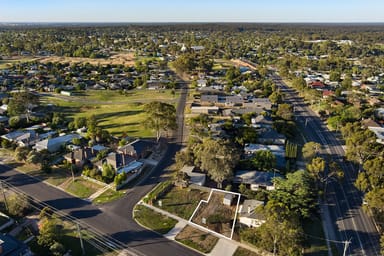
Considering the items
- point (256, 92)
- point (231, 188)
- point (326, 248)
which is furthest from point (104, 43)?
point (326, 248)

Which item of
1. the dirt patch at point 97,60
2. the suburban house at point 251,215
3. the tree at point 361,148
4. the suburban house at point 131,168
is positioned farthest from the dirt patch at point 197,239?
the dirt patch at point 97,60

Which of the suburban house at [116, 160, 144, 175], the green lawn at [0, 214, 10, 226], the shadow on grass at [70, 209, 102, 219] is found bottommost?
the shadow on grass at [70, 209, 102, 219]

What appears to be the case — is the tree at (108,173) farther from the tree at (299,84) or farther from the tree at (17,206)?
the tree at (299,84)

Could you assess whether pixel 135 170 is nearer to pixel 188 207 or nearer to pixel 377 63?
pixel 188 207

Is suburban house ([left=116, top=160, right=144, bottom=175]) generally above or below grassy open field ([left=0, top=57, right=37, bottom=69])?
below

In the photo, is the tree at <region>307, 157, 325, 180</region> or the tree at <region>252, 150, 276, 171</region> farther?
the tree at <region>252, 150, 276, 171</region>

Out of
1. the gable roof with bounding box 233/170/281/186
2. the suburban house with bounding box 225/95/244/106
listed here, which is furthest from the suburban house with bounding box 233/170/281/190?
the suburban house with bounding box 225/95/244/106

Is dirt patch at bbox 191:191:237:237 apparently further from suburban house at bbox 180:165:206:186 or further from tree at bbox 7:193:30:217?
tree at bbox 7:193:30:217
